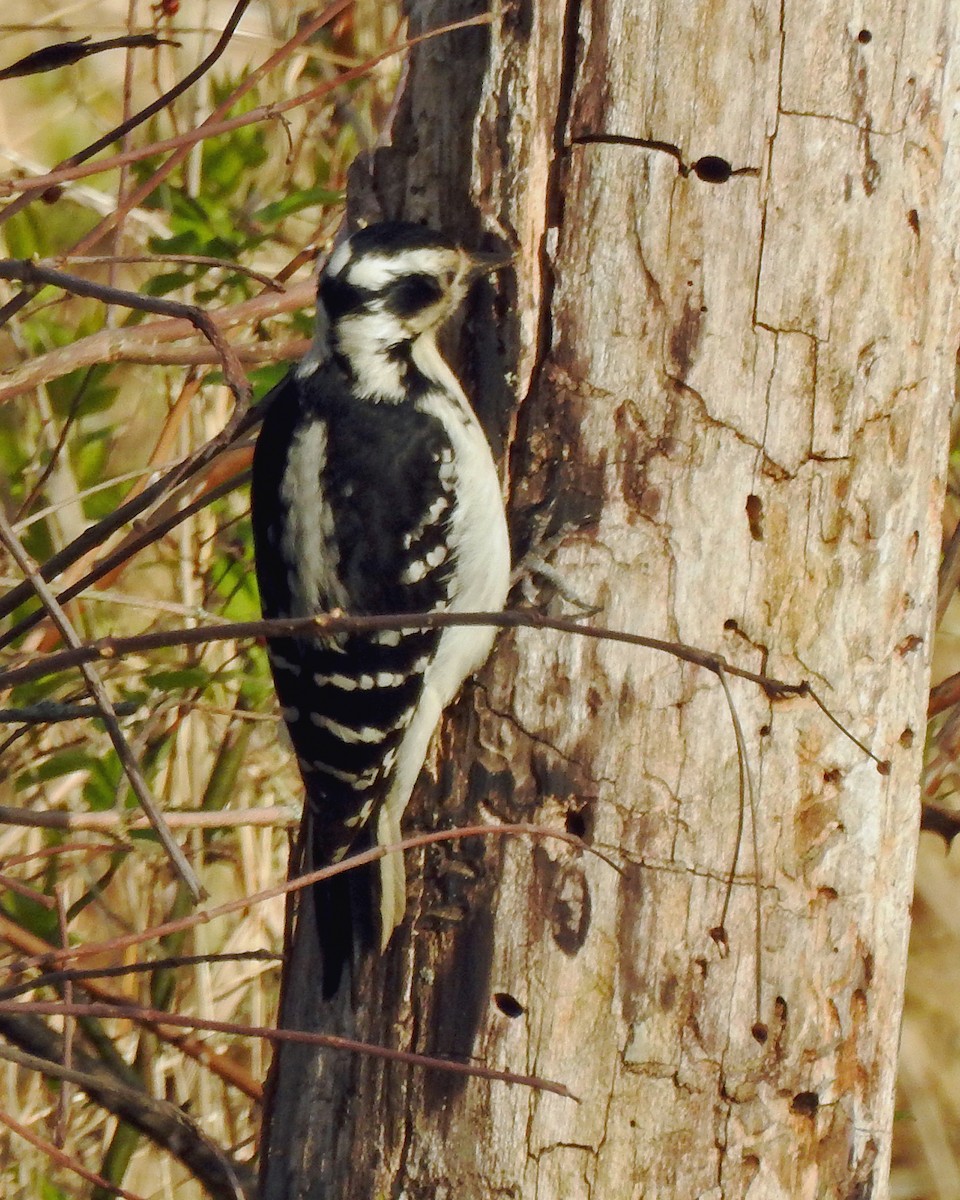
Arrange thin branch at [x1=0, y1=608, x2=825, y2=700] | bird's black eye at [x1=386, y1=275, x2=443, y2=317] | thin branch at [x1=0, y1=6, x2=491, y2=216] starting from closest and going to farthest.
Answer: thin branch at [x1=0, y1=608, x2=825, y2=700], thin branch at [x1=0, y1=6, x2=491, y2=216], bird's black eye at [x1=386, y1=275, x2=443, y2=317]

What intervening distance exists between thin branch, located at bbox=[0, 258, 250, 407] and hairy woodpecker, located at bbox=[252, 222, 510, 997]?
1.18 m

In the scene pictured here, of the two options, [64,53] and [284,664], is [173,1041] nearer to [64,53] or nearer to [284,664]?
[284,664]

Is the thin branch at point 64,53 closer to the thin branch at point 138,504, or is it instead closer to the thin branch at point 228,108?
the thin branch at point 228,108

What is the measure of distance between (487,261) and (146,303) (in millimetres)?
1197

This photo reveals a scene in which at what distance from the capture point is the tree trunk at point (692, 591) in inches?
106

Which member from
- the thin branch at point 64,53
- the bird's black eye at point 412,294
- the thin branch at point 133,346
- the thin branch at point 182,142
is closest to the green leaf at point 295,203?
the thin branch at point 133,346

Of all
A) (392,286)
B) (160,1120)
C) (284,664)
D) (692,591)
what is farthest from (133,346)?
(160,1120)

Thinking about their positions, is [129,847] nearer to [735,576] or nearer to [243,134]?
[735,576]

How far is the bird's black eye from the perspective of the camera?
2.83m

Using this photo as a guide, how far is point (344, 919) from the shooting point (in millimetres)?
2898

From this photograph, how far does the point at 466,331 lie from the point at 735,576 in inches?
29.3


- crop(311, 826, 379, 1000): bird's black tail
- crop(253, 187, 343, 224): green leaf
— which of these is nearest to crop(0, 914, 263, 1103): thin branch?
crop(311, 826, 379, 1000): bird's black tail

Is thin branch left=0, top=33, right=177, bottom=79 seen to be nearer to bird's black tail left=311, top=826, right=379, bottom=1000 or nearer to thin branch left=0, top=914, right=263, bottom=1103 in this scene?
bird's black tail left=311, top=826, right=379, bottom=1000

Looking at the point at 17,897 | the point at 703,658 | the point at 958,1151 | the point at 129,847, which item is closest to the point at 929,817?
the point at 129,847
